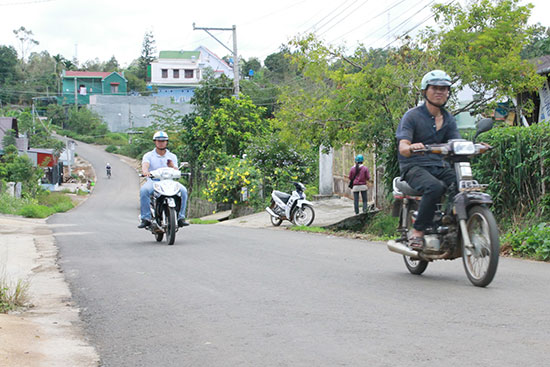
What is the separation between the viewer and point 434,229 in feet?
22.7

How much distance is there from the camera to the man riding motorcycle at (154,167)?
12.6m

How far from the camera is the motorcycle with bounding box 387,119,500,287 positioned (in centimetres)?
623

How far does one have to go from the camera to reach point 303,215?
20062 mm

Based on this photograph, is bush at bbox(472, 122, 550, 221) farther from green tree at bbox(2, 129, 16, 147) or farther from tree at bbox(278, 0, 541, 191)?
green tree at bbox(2, 129, 16, 147)

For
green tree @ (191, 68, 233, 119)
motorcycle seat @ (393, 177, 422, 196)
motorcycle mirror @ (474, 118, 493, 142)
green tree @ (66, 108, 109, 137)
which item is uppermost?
green tree @ (66, 108, 109, 137)

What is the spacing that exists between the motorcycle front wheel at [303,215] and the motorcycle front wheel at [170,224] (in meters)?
7.90

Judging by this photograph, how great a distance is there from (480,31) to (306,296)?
11.3m

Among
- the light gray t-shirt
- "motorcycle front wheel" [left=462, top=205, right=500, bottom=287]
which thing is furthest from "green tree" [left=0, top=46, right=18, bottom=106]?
"motorcycle front wheel" [left=462, top=205, right=500, bottom=287]

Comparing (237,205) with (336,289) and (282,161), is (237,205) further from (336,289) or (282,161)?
(336,289)

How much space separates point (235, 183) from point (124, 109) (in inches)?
2750

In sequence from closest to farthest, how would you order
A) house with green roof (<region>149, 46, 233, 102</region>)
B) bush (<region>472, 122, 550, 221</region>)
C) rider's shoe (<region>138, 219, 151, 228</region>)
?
1. bush (<region>472, 122, 550, 221</region>)
2. rider's shoe (<region>138, 219, 151, 228</region>)
3. house with green roof (<region>149, 46, 233, 102</region>)

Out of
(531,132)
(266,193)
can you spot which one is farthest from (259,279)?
(266,193)

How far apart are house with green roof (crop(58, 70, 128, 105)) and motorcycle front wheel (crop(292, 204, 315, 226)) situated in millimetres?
85610

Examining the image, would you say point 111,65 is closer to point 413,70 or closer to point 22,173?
point 22,173
